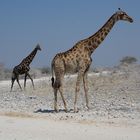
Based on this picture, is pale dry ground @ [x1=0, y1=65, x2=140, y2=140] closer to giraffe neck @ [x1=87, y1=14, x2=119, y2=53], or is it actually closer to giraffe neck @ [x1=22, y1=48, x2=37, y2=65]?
giraffe neck @ [x1=87, y1=14, x2=119, y2=53]

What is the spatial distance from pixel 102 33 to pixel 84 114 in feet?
11.1

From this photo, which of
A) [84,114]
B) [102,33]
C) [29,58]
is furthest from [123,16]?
[29,58]

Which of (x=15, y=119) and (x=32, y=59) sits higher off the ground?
(x=32, y=59)

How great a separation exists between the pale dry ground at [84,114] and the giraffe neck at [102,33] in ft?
7.19

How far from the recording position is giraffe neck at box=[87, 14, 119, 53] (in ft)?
59.3

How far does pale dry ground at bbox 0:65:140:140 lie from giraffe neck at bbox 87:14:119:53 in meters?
2.19

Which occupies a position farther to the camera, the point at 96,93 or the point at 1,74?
the point at 1,74

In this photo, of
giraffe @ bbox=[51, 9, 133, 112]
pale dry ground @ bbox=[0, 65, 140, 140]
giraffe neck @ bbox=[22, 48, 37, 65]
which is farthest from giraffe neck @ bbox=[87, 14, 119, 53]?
giraffe neck @ bbox=[22, 48, 37, 65]

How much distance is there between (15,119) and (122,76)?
13586 millimetres

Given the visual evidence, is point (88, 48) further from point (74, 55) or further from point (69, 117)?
point (69, 117)

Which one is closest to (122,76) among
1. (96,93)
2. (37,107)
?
(96,93)

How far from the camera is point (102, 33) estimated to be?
18.4 metres

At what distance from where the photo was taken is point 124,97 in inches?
837

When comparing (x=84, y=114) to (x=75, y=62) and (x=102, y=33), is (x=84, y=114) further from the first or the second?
(x=102, y=33)
